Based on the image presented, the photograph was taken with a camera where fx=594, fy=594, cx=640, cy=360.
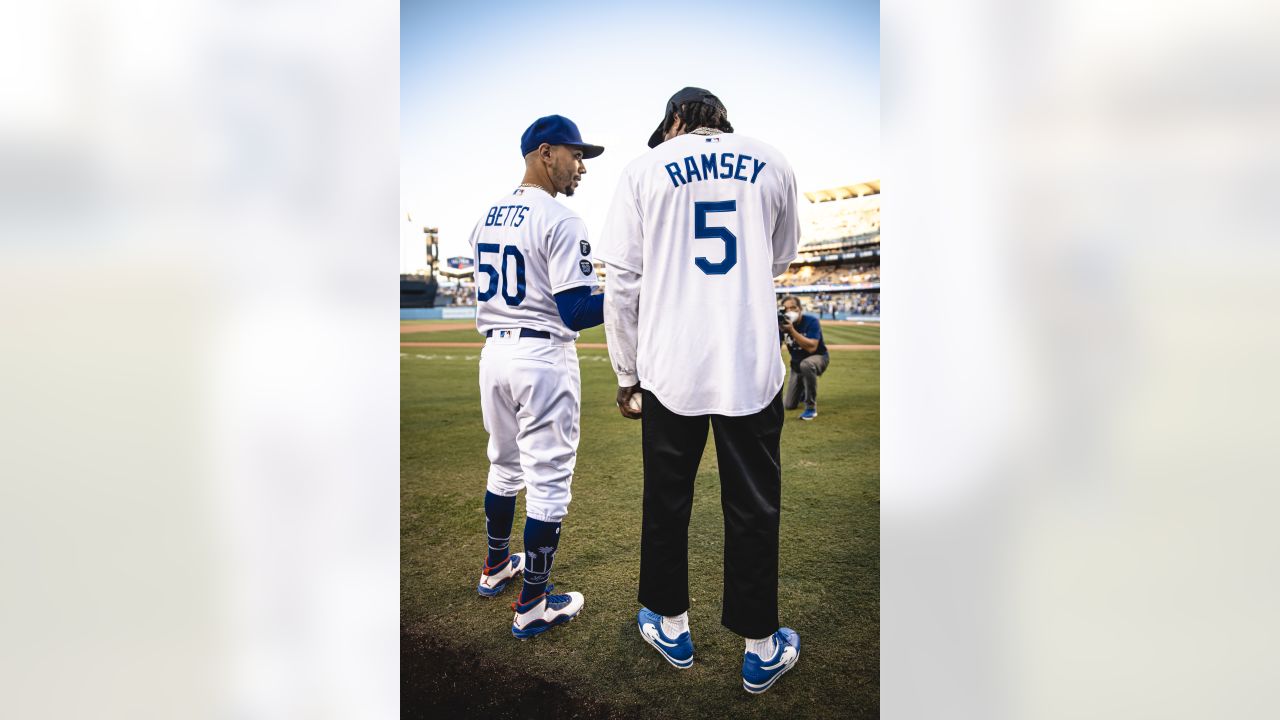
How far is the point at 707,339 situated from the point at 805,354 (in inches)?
161

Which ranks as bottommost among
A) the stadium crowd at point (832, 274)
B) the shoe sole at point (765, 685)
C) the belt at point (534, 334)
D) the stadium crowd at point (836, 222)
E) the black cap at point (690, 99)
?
the shoe sole at point (765, 685)

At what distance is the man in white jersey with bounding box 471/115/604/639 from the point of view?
1.91 metres

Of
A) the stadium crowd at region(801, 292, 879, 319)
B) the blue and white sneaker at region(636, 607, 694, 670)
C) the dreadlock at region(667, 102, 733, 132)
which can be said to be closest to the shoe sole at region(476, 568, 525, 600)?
the blue and white sneaker at region(636, 607, 694, 670)

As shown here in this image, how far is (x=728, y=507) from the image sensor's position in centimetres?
167

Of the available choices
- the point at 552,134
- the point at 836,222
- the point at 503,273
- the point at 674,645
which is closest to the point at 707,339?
the point at 503,273

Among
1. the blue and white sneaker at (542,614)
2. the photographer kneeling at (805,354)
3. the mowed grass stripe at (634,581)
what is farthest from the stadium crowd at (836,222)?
the blue and white sneaker at (542,614)

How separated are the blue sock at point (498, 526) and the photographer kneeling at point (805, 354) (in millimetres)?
3484

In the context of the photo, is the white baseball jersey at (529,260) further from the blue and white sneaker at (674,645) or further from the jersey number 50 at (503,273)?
the blue and white sneaker at (674,645)

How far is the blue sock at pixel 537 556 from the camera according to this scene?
75.3 inches

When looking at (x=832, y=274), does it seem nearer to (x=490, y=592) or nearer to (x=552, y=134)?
(x=552, y=134)
